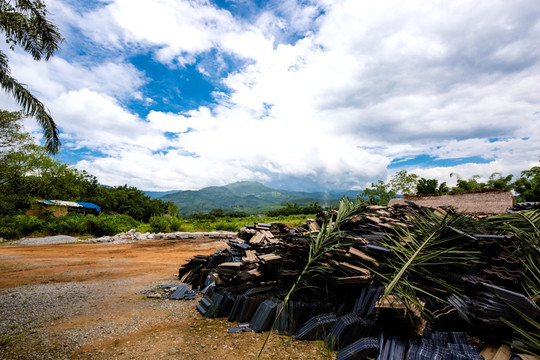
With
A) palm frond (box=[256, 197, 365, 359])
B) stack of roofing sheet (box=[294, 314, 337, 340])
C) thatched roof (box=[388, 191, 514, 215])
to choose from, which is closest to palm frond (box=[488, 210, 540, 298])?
palm frond (box=[256, 197, 365, 359])

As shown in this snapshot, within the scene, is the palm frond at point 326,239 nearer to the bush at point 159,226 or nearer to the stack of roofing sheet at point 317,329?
the stack of roofing sheet at point 317,329

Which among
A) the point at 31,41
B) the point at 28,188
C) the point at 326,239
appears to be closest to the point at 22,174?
the point at 28,188

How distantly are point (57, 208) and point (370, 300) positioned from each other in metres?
43.0

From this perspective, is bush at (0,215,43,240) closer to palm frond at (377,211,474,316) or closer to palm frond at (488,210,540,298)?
palm frond at (377,211,474,316)

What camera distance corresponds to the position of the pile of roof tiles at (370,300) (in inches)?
121

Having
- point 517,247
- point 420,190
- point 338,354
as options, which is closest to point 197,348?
point 338,354

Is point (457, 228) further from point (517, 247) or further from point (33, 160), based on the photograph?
point (33, 160)

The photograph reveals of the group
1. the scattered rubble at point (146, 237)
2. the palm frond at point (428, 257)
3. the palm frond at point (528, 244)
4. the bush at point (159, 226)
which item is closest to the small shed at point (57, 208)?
the scattered rubble at point (146, 237)

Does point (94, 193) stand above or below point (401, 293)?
above

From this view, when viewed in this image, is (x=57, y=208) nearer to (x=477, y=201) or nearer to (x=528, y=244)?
(x=528, y=244)

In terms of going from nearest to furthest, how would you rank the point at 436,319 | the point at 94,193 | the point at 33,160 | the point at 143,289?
the point at 436,319
the point at 143,289
the point at 33,160
the point at 94,193

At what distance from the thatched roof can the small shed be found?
3149cm

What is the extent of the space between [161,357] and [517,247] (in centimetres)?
552

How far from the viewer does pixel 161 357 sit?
143 inches
